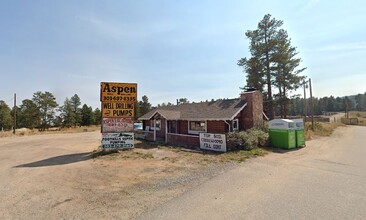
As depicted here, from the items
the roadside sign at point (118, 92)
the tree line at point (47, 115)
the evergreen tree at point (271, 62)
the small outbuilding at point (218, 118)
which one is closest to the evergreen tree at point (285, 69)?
the evergreen tree at point (271, 62)

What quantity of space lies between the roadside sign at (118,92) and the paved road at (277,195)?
1029 centimetres

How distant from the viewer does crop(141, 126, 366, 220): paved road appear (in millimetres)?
5426

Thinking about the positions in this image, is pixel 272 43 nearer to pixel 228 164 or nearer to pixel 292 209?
pixel 228 164

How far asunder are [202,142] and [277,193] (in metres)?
9.98

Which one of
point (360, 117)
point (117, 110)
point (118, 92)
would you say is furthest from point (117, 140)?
point (360, 117)

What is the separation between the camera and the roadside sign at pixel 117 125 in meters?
16.2

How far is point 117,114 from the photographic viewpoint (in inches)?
655

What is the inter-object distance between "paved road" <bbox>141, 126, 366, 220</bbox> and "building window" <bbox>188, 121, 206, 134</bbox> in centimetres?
969

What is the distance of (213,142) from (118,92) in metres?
8.09

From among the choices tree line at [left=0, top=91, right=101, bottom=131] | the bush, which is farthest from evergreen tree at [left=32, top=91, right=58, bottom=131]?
the bush

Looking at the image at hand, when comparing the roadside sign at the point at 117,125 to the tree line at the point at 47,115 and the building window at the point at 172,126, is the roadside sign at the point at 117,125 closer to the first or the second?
the building window at the point at 172,126

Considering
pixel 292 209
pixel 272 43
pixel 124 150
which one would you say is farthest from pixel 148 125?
pixel 292 209

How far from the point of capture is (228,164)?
11.3 m

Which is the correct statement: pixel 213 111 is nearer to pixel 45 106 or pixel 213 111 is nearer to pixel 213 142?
pixel 213 142
